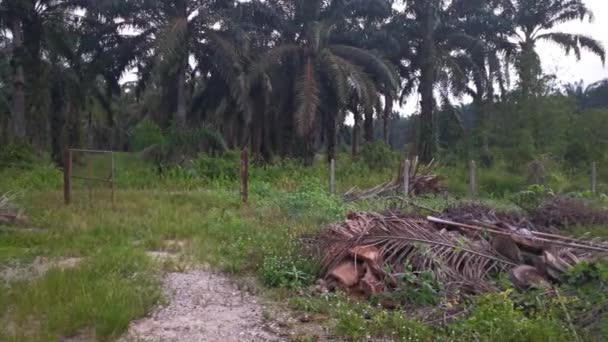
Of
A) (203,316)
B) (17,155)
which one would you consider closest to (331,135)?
(17,155)

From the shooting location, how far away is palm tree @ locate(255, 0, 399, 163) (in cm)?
2086

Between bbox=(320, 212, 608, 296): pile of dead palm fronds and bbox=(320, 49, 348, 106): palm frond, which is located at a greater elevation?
bbox=(320, 49, 348, 106): palm frond

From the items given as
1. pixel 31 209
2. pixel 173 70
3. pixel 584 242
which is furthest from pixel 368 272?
pixel 173 70

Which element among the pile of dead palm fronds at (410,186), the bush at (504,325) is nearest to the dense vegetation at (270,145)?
the bush at (504,325)

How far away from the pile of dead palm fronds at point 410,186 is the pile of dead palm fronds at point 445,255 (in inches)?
257

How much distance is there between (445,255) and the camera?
6.12 metres

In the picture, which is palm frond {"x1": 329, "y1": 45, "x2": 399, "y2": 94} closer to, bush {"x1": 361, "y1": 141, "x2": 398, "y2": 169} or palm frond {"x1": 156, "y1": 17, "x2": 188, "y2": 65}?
bush {"x1": 361, "y1": 141, "x2": 398, "y2": 169}

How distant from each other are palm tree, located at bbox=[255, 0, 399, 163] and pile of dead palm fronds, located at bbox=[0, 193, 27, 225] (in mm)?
11889

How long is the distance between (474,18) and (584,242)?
21742 millimetres

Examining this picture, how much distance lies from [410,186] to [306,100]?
704 cm

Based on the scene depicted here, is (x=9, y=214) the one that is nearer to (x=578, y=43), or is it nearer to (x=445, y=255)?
(x=445, y=255)

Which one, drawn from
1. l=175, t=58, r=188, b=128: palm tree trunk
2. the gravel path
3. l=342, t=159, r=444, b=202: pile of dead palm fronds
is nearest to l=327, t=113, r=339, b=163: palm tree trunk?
l=175, t=58, r=188, b=128: palm tree trunk

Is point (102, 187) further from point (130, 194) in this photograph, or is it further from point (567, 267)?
point (567, 267)

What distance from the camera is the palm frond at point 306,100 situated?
66.8 feet
